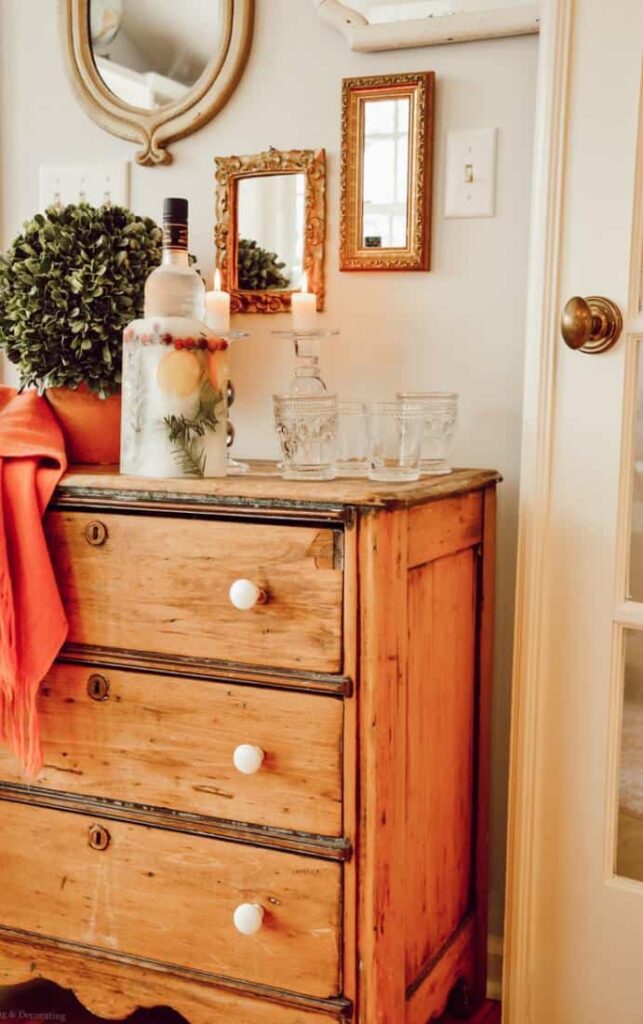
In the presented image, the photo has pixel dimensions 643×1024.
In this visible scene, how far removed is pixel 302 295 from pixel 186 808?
32.7 inches

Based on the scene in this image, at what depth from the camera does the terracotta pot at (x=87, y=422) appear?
1562 millimetres

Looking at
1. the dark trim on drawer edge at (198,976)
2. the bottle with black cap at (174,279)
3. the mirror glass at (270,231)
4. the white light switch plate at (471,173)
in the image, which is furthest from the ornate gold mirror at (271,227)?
the dark trim on drawer edge at (198,976)

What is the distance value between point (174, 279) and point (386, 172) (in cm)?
47

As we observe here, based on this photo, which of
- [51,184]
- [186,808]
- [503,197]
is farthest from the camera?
[51,184]

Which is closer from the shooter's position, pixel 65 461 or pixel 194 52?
pixel 65 461

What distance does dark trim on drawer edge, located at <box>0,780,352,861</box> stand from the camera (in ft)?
4.31

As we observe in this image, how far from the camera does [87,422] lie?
157 centimetres

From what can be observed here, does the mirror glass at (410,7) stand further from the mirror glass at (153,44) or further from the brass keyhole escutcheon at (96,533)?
the brass keyhole escutcheon at (96,533)

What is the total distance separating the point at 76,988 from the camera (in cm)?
149

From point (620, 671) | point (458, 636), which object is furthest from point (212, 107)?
point (620, 671)

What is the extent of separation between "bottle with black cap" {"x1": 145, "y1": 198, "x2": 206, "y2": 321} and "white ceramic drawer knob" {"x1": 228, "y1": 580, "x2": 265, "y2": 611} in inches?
16.2

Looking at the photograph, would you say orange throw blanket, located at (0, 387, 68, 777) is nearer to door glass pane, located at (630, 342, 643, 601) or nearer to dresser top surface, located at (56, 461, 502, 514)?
dresser top surface, located at (56, 461, 502, 514)

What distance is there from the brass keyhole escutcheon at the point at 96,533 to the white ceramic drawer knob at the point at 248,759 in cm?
33

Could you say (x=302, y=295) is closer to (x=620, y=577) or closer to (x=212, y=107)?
(x=212, y=107)
